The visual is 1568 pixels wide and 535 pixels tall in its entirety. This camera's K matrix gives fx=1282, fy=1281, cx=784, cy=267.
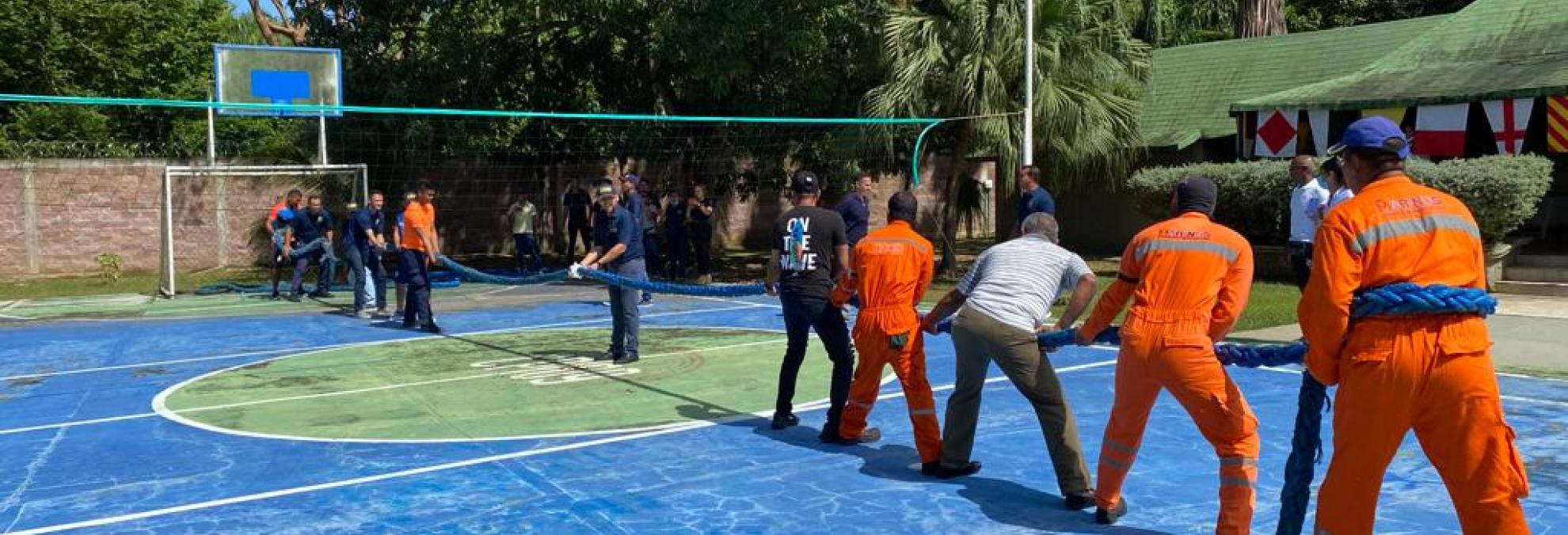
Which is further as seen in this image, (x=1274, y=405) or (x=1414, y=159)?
(x=1414, y=159)

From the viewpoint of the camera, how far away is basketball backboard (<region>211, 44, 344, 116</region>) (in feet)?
65.8

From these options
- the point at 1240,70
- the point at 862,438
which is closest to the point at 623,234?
the point at 862,438

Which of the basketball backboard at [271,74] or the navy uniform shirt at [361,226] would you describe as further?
the basketball backboard at [271,74]

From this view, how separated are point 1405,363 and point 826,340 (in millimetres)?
4372

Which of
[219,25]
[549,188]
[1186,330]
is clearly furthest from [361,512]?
[219,25]

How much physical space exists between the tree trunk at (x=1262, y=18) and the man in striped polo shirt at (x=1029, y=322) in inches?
875

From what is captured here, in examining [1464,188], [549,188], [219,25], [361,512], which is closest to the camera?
[361,512]

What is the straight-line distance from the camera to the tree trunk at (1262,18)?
26859mm

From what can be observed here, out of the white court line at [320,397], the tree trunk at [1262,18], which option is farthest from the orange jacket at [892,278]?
the tree trunk at [1262,18]

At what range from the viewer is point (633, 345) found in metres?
11.7

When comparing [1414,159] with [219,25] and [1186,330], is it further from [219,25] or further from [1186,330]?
[219,25]

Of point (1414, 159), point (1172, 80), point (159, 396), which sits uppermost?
point (1172, 80)

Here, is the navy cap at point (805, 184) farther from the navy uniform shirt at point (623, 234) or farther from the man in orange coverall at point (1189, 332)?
the navy uniform shirt at point (623, 234)

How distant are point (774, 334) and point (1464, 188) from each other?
358 inches
